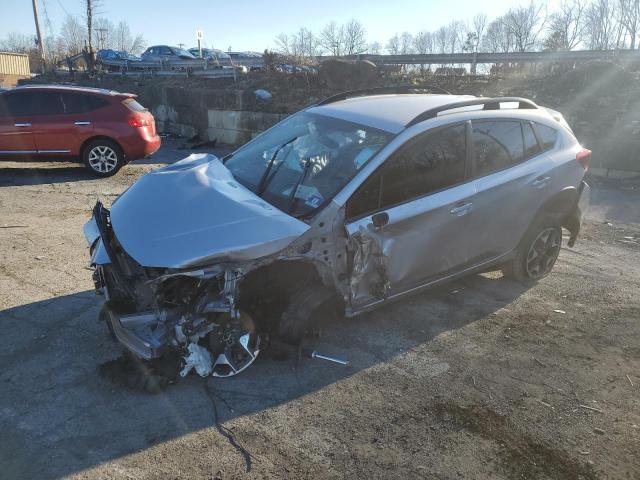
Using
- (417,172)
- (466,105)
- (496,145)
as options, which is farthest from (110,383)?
(496,145)

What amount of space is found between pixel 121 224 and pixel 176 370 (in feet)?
3.61

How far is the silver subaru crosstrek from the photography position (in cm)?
332

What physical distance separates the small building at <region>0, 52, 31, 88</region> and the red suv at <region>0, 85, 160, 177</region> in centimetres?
3387

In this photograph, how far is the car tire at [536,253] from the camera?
4926 mm

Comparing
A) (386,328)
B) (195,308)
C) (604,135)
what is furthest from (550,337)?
(604,135)

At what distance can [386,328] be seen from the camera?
4262mm

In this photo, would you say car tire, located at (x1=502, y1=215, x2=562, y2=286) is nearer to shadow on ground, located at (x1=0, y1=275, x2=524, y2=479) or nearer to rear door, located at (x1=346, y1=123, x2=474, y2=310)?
shadow on ground, located at (x1=0, y1=275, x2=524, y2=479)

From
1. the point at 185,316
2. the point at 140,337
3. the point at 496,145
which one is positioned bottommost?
the point at 140,337

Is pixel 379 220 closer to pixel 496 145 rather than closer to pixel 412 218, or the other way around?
pixel 412 218

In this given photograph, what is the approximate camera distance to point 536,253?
514 cm

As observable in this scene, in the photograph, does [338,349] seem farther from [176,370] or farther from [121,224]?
[121,224]

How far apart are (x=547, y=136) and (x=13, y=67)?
48.1 m

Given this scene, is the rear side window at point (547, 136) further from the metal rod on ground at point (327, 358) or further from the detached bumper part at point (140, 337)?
the detached bumper part at point (140, 337)

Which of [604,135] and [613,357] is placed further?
[604,135]
